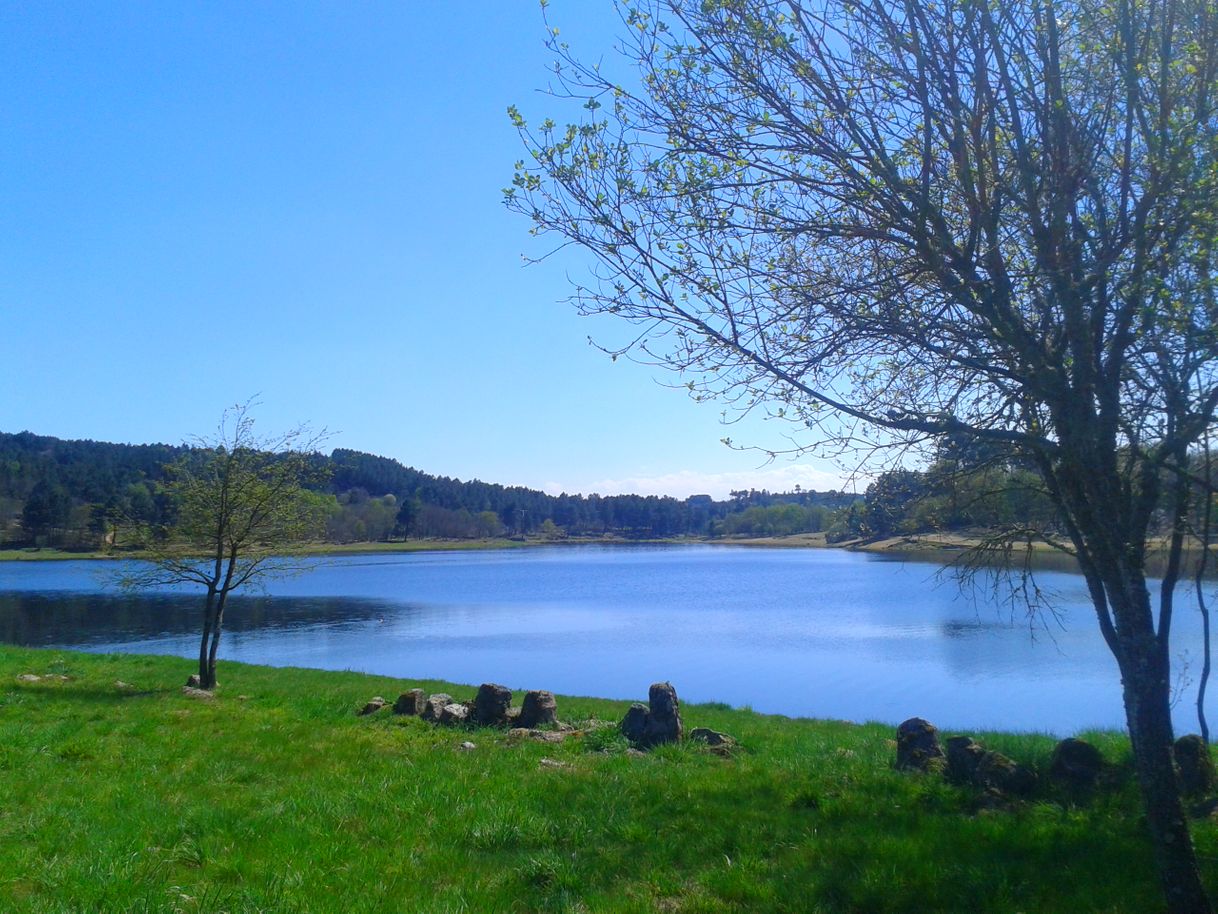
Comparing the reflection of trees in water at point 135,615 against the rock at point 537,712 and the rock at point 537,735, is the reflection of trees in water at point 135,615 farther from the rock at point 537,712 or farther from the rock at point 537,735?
the rock at point 537,735

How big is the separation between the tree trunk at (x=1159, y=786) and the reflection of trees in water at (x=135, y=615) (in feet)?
118

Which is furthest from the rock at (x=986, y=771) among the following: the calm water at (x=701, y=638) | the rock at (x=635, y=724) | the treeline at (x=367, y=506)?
the treeline at (x=367, y=506)

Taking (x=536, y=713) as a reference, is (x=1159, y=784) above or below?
above

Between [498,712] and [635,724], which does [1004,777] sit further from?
[498,712]

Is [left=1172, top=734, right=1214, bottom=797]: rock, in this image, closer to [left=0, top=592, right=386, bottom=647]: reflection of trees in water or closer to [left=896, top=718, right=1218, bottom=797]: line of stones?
[left=896, top=718, right=1218, bottom=797]: line of stones

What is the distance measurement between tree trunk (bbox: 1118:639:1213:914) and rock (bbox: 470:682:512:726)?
9.09 metres

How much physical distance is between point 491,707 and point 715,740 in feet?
11.5

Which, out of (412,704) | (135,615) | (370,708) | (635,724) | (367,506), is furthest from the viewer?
(367,506)

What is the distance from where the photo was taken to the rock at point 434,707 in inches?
522

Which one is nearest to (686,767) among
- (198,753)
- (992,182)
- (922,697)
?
(198,753)

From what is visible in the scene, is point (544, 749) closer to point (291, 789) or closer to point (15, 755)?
point (291, 789)

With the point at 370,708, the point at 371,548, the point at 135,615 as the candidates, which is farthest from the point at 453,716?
the point at 371,548

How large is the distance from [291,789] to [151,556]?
12.2 m

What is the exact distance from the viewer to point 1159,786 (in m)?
5.09
